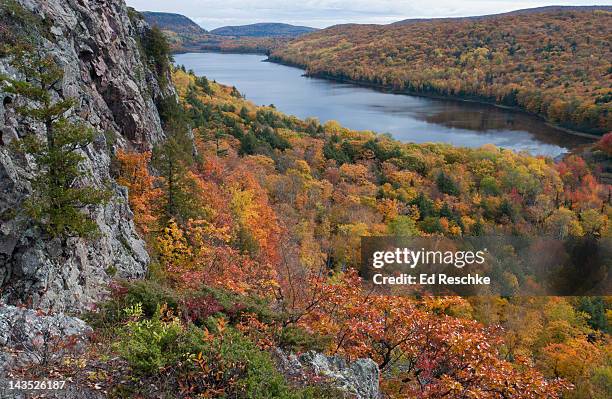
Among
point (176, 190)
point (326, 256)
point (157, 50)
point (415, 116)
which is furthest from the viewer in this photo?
point (415, 116)

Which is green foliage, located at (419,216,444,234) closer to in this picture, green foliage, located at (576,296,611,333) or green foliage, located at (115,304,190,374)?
green foliage, located at (576,296,611,333)

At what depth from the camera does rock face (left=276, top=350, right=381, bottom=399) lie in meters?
8.20

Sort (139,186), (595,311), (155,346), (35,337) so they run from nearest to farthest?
1. (155,346)
2. (35,337)
3. (139,186)
4. (595,311)

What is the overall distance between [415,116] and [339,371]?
9839 cm

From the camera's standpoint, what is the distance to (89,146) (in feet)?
55.3

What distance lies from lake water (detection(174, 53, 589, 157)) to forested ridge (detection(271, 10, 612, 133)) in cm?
582

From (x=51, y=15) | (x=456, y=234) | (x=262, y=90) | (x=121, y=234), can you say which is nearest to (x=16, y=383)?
(x=121, y=234)

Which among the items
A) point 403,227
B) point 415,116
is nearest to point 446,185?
point 403,227

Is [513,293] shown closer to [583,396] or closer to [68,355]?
[583,396]

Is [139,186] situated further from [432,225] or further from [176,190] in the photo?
[432,225]

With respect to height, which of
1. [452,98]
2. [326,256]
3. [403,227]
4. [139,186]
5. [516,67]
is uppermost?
[516,67]

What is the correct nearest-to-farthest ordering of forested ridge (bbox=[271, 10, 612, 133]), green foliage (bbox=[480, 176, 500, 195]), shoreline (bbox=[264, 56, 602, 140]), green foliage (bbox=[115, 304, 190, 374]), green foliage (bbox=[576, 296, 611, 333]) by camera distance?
green foliage (bbox=[115, 304, 190, 374])
green foliage (bbox=[576, 296, 611, 333])
green foliage (bbox=[480, 176, 500, 195])
shoreline (bbox=[264, 56, 602, 140])
forested ridge (bbox=[271, 10, 612, 133])

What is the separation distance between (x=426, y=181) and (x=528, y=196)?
13.4 m

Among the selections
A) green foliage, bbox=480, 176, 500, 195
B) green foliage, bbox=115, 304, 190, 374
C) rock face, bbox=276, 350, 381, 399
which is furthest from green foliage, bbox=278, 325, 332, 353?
green foliage, bbox=480, 176, 500, 195
